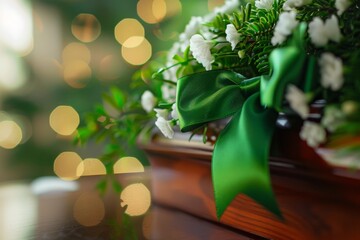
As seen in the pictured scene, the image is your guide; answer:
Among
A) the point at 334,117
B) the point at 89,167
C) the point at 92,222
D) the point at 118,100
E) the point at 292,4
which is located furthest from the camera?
the point at 89,167

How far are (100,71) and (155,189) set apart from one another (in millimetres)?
921

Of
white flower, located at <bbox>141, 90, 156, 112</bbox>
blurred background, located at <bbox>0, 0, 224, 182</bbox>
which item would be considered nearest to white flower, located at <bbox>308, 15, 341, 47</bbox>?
white flower, located at <bbox>141, 90, 156, 112</bbox>

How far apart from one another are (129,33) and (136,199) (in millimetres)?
916

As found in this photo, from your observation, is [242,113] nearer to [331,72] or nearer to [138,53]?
[331,72]

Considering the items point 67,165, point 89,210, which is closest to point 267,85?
point 89,210

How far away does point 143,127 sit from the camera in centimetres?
68

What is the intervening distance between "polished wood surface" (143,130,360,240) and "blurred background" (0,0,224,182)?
0.90m

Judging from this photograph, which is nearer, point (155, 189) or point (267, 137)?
point (267, 137)

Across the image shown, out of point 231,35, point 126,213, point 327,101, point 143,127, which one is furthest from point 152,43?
point 327,101

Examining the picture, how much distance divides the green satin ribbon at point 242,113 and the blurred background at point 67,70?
97 centimetres

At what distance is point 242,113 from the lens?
37 cm

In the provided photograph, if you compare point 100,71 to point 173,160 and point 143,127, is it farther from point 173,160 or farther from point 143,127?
point 173,160

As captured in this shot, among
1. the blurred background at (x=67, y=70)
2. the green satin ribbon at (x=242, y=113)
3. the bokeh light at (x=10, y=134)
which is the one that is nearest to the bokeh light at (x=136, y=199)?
the green satin ribbon at (x=242, y=113)

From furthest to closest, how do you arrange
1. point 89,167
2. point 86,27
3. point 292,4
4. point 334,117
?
1. point 89,167
2. point 86,27
3. point 292,4
4. point 334,117
